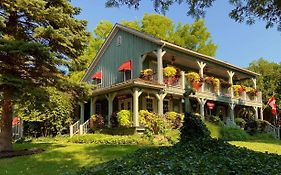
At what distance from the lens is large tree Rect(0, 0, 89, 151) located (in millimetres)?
12078

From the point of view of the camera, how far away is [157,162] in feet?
22.7

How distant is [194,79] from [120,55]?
576cm

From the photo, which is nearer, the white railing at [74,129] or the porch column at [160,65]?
the porch column at [160,65]

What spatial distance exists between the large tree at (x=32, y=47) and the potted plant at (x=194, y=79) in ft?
29.7

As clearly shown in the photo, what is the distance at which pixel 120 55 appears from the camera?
23875mm

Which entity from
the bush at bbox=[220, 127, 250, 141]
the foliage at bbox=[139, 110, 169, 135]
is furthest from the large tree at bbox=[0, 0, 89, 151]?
the bush at bbox=[220, 127, 250, 141]

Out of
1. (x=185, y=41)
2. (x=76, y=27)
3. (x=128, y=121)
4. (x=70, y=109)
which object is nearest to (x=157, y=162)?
(x=76, y=27)

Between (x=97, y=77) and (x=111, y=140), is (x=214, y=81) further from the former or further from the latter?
(x=111, y=140)

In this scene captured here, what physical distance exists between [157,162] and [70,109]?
17400 mm

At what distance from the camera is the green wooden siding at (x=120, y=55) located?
21859 mm

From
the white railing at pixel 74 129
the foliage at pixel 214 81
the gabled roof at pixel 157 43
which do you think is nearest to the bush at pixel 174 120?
the gabled roof at pixel 157 43

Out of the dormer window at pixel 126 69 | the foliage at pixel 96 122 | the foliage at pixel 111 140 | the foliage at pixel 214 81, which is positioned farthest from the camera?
the foliage at pixel 214 81

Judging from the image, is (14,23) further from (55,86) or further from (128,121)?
(128,121)

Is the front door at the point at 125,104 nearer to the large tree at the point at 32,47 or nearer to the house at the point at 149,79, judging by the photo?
the house at the point at 149,79
